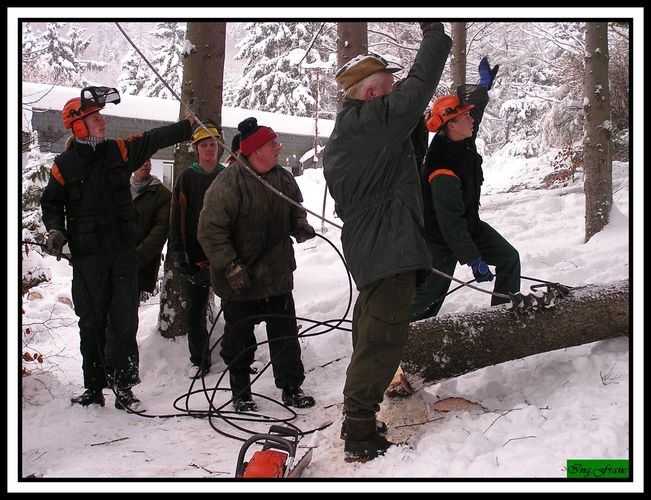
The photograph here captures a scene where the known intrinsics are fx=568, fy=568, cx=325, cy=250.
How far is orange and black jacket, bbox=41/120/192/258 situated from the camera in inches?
161

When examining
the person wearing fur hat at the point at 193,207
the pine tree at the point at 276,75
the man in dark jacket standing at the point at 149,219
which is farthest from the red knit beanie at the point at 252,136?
the pine tree at the point at 276,75

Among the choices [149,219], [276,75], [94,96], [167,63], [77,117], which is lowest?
[149,219]

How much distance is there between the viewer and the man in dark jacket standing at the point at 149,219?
5152 mm

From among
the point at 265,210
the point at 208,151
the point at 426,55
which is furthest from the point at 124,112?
the point at 426,55

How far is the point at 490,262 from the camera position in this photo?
435 cm

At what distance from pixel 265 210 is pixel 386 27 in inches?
672

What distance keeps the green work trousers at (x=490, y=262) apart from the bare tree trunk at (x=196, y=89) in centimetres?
249

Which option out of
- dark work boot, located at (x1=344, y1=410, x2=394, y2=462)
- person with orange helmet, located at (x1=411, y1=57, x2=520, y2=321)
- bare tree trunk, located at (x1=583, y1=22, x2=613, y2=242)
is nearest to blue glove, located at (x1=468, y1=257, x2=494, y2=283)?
person with orange helmet, located at (x1=411, y1=57, x2=520, y2=321)

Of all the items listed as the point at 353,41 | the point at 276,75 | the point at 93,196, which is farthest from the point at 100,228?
the point at 276,75

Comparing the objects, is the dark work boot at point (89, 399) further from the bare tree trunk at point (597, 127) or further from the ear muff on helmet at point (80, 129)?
the bare tree trunk at point (597, 127)

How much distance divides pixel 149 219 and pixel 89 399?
1752mm

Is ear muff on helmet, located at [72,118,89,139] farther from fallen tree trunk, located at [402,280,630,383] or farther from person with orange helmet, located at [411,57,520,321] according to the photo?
fallen tree trunk, located at [402,280,630,383]

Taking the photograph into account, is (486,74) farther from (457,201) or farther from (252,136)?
(252,136)
